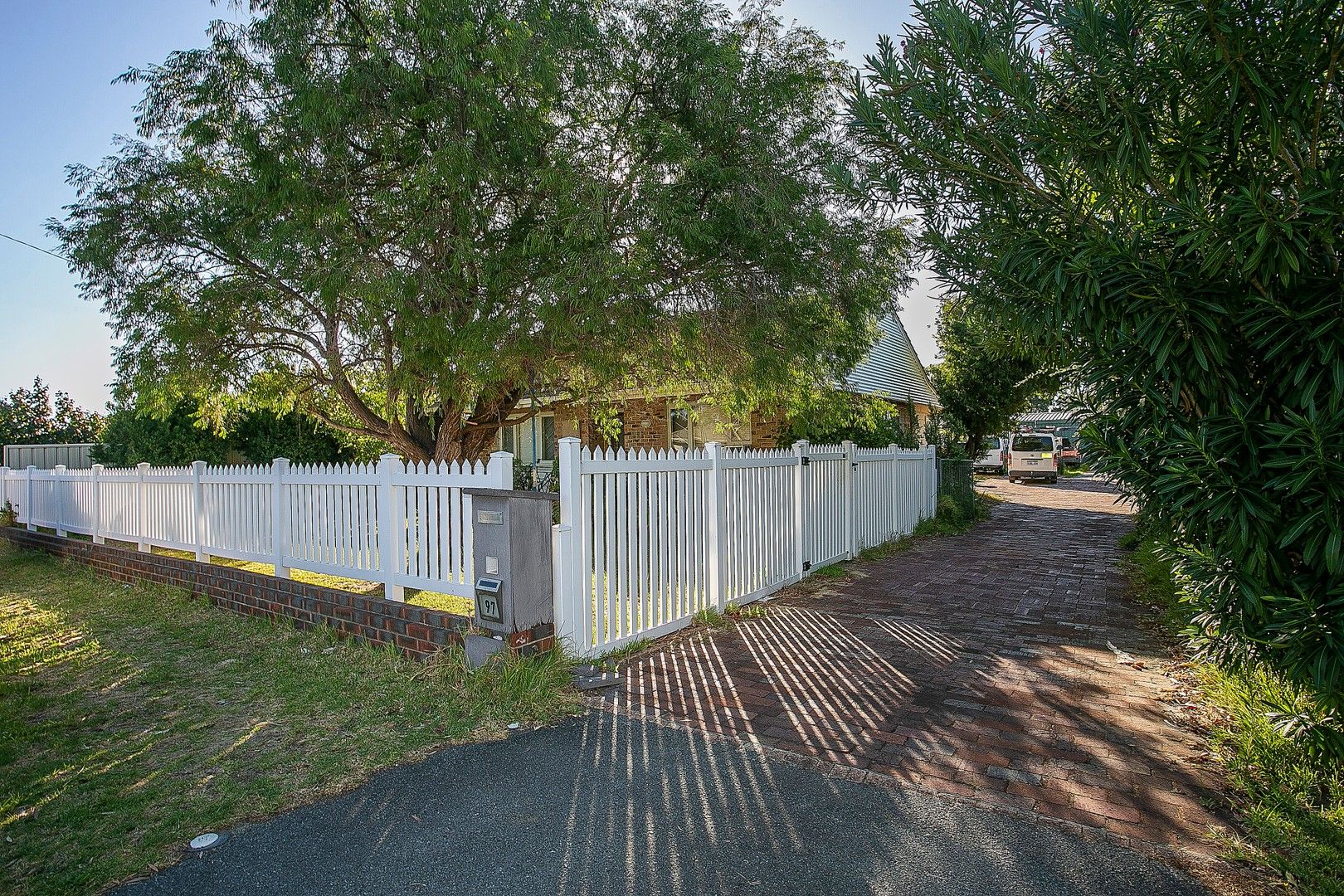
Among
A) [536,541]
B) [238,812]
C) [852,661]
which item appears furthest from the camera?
[852,661]

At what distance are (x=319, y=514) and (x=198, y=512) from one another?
2323 millimetres

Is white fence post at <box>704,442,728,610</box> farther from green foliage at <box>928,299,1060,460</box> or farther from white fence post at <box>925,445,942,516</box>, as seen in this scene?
green foliage at <box>928,299,1060,460</box>

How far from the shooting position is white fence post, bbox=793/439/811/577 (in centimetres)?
816

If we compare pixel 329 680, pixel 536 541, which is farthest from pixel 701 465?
pixel 329 680

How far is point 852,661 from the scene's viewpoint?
209 inches

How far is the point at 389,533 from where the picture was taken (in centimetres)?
575

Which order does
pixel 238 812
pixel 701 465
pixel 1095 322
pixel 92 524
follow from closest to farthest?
pixel 1095 322 → pixel 238 812 → pixel 701 465 → pixel 92 524

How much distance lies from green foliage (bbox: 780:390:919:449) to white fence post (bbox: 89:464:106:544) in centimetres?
957

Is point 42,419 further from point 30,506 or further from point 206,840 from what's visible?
point 206,840

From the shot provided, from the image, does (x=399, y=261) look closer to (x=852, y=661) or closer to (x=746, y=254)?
(x=746, y=254)

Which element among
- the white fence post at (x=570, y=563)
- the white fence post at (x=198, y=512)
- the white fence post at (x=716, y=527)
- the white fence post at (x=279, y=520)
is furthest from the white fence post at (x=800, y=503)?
the white fence post at (x=198, y=512)

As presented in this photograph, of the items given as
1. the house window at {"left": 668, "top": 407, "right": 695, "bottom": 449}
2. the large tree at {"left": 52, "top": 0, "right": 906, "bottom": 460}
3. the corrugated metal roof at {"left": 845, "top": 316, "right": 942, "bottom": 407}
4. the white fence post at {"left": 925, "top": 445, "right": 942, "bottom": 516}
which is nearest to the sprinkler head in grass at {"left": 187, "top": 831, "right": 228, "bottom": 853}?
the large tree at {"left": 52, "top": 0, "right": 906, "bottom": 460}

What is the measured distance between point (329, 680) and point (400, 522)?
126cm

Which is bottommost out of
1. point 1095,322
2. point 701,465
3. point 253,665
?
point 253,665
